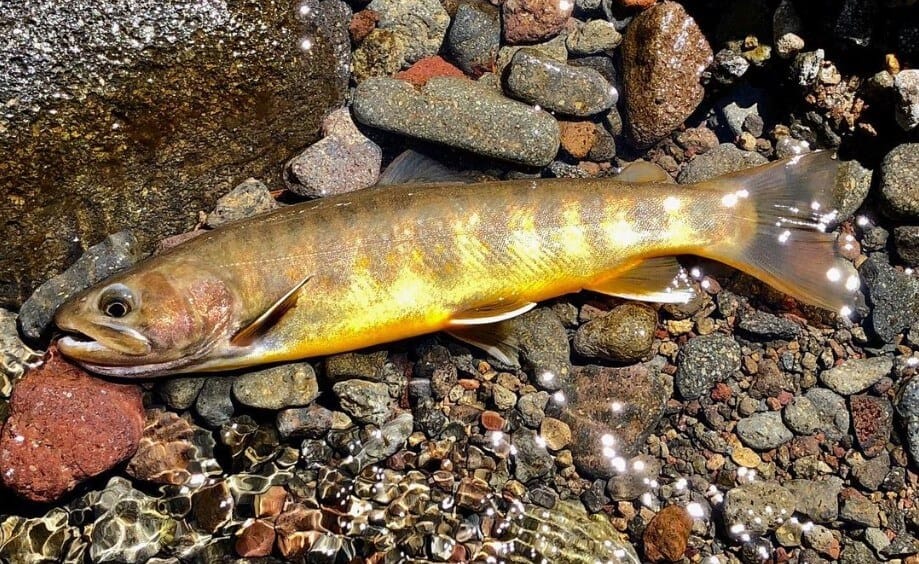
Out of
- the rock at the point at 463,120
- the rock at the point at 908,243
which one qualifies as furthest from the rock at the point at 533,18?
the rock at the point at 908,243

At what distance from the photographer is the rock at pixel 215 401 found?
523cm

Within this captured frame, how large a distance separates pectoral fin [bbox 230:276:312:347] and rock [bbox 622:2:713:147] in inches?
118

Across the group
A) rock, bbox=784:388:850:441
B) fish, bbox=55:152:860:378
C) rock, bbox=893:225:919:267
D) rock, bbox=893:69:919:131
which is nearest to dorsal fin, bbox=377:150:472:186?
fish, bbox=55:152:860:378

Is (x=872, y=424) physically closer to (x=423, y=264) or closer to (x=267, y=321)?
(x=423, y=264)

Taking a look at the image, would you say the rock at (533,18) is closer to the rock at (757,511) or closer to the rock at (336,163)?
the rock at (336,163)

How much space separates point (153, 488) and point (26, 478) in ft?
2.61

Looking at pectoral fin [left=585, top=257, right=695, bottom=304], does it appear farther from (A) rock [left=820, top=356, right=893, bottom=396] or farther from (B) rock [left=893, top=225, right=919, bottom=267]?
(B) rock [left=893, top=225, right=919, bottom=267]

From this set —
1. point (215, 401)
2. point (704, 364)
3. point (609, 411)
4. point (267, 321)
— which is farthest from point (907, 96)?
point (215, 401)

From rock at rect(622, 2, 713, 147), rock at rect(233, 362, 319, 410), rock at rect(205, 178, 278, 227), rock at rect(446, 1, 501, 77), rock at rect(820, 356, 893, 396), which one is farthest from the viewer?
rock at rect(446, 1, 501, 77)

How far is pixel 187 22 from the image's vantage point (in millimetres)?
5109

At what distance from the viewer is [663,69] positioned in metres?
5.80

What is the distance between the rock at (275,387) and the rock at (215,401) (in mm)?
105

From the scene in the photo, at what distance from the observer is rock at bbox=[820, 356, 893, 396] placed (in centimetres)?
547

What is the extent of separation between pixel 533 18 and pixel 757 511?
4245mm
